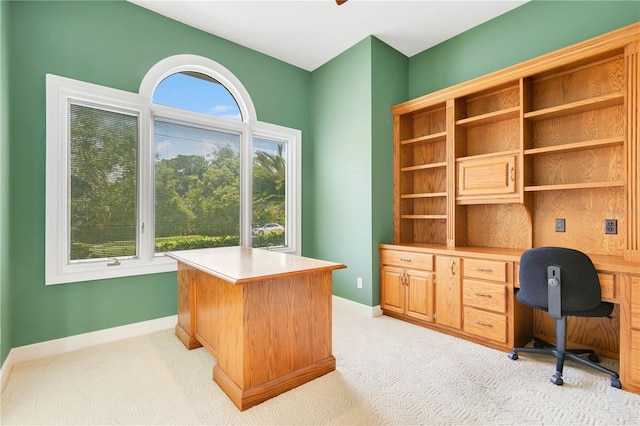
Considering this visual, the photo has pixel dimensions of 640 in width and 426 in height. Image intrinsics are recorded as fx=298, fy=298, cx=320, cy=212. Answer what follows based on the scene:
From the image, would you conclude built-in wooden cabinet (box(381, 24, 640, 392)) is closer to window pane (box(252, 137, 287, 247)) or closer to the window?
window pane (box(252, 137, 287, 247))

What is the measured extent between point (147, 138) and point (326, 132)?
2120mm

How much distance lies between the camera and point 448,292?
284 cm

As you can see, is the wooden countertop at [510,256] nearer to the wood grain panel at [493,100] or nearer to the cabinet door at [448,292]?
the cabinet door at [448,292]

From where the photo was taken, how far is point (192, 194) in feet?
A: 10.7

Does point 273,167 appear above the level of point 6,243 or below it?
above

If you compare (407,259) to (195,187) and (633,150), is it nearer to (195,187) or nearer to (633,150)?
(633,150)

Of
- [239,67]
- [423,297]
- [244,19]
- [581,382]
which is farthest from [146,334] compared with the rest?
[581,382]

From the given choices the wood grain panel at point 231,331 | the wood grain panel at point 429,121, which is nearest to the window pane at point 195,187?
the wood grain panel at point 231,331

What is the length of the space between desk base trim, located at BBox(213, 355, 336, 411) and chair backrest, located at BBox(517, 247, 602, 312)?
155 centimetres

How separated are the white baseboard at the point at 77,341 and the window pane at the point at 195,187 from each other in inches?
28.9

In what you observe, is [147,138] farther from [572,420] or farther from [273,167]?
[572,420]

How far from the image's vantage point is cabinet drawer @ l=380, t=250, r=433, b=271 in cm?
301

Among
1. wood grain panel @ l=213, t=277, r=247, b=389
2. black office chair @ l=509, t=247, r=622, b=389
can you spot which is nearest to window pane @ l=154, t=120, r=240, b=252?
wood grain panel @ l=213, t=277, r=247, b=389

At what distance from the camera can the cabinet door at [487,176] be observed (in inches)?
107
